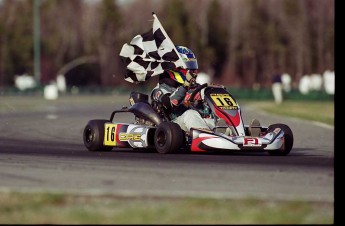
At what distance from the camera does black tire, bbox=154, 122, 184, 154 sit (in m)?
13.8

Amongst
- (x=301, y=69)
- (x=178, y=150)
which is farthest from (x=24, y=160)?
(x=301, y=69)

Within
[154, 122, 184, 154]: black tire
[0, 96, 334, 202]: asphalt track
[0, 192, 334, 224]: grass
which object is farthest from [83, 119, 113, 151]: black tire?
[0, 192, 334, 224]: grass

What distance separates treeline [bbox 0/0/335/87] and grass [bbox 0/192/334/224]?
8073 cm

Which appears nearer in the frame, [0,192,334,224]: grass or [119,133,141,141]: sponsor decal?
[0,192,334,224]: grass

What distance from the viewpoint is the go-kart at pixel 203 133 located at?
13781mm

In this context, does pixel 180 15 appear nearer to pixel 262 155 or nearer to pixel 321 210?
pixel 262 155

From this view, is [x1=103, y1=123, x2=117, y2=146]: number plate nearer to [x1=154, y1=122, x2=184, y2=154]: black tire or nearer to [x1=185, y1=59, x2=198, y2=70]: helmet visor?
[x1=154, y1=122, x2=184, y2=154]: black tire

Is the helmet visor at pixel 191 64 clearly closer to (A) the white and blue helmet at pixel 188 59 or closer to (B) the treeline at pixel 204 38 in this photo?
(A) the white and blue helmet at pixel 188 59

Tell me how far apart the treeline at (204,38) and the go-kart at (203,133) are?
244ft

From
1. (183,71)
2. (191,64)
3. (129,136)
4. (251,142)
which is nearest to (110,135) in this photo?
(129,136)

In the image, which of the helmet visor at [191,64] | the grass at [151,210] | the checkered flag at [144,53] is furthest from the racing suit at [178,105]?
the grass at [151,210]

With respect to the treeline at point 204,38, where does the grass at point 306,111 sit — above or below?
below

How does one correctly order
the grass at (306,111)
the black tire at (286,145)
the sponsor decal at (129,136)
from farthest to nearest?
the grass at (306,111) < the sponsor decal at (129,136) < the black tire at (286,145)
